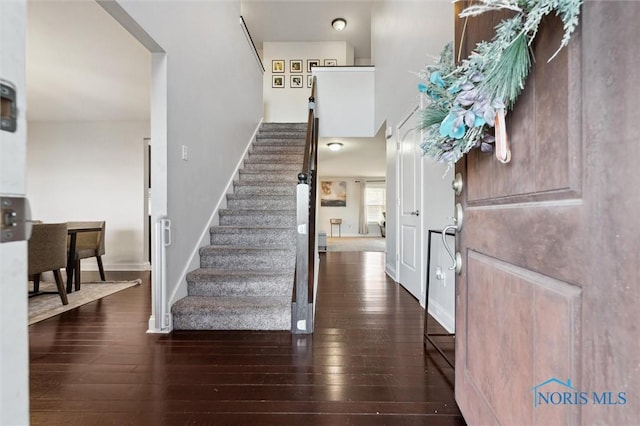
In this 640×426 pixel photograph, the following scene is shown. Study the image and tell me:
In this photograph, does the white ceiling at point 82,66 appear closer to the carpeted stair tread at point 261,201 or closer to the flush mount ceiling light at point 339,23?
the carpeted stair tread at point 261,201

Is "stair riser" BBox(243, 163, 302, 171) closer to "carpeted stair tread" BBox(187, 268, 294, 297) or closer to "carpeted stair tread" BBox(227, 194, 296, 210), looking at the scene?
"carpeted stair tread" BBox(227, 194, 296, 210)

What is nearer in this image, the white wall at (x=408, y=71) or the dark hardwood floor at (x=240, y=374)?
the dark hardwood floor at (x=240, y=374)

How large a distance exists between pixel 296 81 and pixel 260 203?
448 centimetres

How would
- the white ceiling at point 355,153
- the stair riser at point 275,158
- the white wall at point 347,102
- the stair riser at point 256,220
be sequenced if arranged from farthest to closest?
1. the white ceiling at point 355,153
2. the white wall at point 347,102
3. the stair riser at point 275,158
4. the stair riser at point 256,220

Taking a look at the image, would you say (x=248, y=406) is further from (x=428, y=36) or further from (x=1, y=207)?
(x=428, y=36)

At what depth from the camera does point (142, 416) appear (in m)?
1.25

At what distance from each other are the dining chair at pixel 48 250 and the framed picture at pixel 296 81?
5328mm

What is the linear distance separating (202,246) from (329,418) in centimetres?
199

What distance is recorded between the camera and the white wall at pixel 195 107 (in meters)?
2.18

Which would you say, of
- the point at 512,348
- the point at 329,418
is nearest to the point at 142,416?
the point at 329,418

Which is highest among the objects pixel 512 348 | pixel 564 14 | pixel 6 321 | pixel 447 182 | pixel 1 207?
pixel 564 14

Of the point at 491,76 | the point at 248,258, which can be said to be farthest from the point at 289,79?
the point at 491,76

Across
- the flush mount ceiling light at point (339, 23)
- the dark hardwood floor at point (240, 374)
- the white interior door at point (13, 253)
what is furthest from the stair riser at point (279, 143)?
the white interior door at point (13, 253)

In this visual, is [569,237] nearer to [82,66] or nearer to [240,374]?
[240,374]
